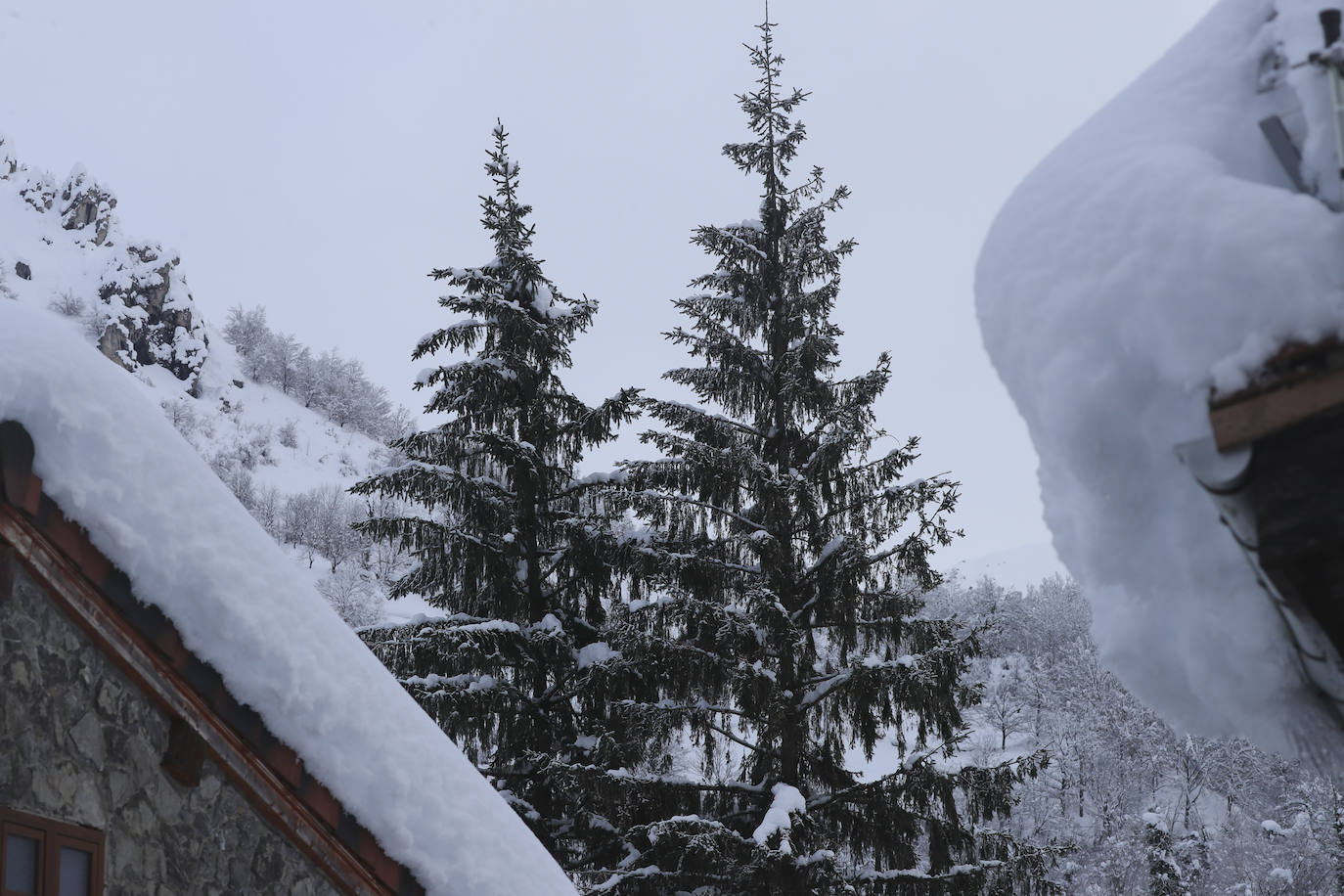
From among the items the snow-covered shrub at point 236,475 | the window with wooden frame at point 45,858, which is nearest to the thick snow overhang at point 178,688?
→ the window with wooden frame at point 45,858

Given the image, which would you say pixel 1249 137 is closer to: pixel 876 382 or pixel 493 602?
pixel 876 382

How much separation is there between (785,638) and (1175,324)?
9666 millimetres

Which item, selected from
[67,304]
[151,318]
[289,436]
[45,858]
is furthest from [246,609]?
[151,318]

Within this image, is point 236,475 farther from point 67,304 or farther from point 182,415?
point 67,304

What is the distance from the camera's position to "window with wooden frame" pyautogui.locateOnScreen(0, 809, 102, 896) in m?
4.26

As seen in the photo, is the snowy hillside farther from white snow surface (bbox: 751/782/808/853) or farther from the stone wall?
the stone wall

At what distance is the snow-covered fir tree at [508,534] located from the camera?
513 inches

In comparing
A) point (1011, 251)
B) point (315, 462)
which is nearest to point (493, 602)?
point (1011, 251)

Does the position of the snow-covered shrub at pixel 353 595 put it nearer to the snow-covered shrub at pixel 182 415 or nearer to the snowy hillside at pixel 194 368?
the snowy hillside at pixel 194 368

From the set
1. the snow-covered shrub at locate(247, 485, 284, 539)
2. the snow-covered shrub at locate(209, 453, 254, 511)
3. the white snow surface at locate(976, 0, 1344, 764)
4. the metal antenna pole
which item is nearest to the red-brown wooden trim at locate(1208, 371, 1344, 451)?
the white snow surface at locate(976, 0, 1344, 764)

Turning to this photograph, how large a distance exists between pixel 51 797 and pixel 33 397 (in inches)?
69.2

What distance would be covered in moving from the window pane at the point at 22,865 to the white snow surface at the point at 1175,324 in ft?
14.3

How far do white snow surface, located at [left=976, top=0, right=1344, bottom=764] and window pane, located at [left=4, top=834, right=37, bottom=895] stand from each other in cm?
434

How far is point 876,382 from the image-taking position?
12891 mm
